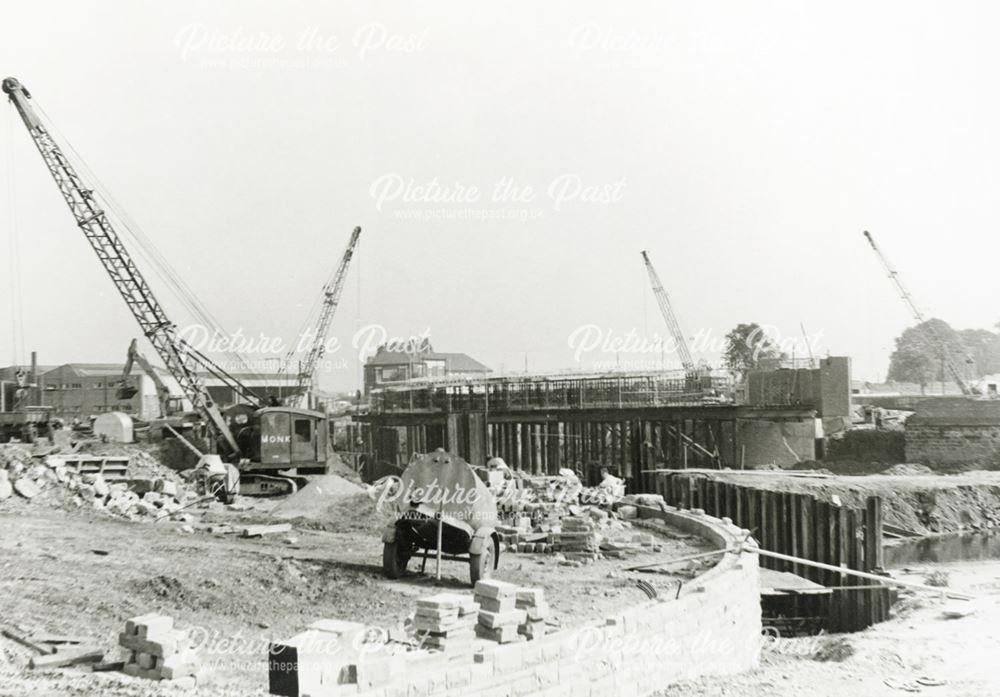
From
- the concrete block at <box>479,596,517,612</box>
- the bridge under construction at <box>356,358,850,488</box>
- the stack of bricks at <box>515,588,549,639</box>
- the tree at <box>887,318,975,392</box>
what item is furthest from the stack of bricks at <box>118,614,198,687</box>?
the tree at <box>887,318,975,392</box>

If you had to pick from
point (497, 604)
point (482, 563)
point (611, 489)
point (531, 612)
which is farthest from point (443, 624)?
point (611, 489)

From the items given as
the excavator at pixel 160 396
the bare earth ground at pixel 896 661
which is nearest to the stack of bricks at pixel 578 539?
the bare earth ground at pixel 896 661

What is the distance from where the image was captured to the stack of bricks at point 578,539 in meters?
16.8

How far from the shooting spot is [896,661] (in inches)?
576

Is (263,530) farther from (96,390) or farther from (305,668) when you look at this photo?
(96,390)

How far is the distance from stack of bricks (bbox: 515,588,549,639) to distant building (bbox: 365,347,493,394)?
207 ft

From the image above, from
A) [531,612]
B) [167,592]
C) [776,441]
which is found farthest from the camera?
[776,441]

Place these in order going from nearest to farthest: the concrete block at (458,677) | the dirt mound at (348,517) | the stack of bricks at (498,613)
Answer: the concrete block at (458,677), the stack of bricks at (498,613), the dirt mound at (348,517)

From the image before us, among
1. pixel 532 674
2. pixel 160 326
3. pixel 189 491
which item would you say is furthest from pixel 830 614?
pixel 160 326

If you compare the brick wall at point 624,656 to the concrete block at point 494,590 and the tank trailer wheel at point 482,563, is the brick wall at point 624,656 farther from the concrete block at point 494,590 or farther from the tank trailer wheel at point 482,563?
the tank trailer wheel at point 482,563

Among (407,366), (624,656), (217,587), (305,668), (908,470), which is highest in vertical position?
(407,366)

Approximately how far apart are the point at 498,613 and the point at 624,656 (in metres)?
1.57

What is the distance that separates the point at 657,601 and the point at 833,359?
89.8ft

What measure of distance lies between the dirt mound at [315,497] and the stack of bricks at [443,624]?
13.9 m
